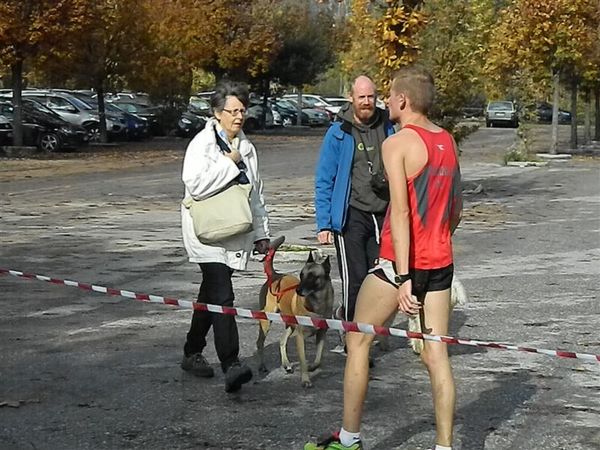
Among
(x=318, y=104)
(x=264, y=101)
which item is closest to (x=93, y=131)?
(x=264, y=101)

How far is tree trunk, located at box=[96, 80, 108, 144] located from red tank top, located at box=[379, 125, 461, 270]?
102ft

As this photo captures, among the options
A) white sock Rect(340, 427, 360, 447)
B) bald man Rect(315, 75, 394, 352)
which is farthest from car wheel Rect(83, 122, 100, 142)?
white sock Rect(340, 427, 360, 447)

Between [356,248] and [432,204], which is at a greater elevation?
[432,204]

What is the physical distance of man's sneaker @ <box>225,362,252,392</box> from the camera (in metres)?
6.93

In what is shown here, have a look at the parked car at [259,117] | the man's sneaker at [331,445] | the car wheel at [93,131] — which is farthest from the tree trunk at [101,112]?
the man's sneaker at [331,445]

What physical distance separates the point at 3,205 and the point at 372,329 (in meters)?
15.0

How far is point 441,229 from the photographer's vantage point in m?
5.28

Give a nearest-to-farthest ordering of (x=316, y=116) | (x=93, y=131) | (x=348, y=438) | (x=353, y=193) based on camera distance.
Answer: (x=348, y=438) < (x=353, y=193) < (x=93, y=131) < (x=316, y=116)

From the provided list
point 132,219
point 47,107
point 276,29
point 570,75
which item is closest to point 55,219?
point 132,219

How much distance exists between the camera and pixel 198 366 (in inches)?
293

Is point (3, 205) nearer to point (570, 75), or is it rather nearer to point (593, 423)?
point (593, 423)

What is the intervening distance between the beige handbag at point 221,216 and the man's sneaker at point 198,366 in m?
0.91

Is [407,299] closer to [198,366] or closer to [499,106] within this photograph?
[198,366]

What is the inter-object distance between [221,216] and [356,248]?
0.99 meters
